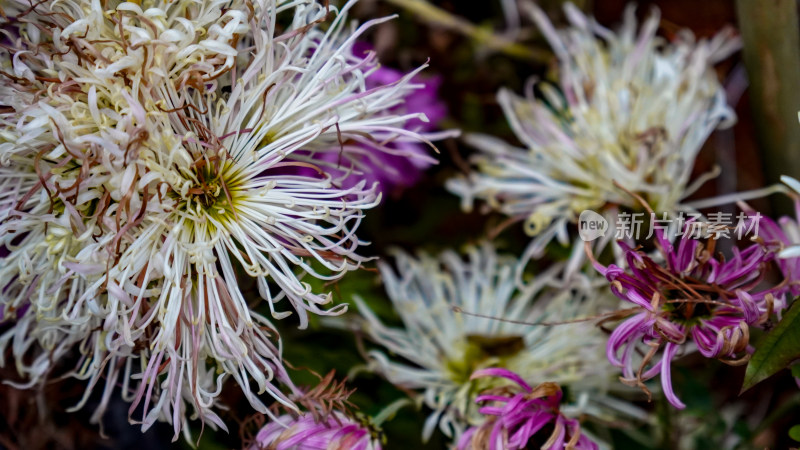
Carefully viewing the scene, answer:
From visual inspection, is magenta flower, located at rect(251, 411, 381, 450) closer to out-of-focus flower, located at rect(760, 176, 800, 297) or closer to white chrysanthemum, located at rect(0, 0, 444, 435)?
white chrysanthemum, located at rect(0, 0, 444, 435)

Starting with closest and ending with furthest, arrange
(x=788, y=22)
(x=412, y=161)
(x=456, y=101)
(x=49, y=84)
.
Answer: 1. (x=49, y=84)
2. (x=788, y=22)
3. (x=412, y=161)
4. (x=456, y=101)

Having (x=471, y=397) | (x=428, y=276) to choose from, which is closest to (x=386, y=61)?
(x=428, y=276)

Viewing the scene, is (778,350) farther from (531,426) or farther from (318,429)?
(318,429)

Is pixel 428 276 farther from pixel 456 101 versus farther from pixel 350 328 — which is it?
pixel 456 101

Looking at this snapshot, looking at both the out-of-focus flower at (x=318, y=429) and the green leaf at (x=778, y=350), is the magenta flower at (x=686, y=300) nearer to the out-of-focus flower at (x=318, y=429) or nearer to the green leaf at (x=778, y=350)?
the green leaf at (x=778, y=350)

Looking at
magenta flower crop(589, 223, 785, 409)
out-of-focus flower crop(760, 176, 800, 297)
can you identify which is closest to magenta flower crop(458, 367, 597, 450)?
magenta flower crop(589, 223, 785, 409)

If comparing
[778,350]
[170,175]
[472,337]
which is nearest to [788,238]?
[778,350]
